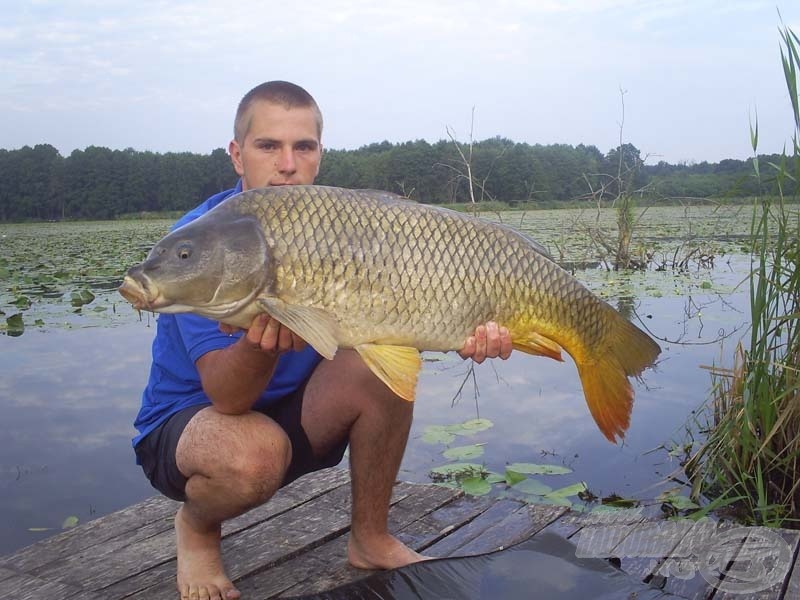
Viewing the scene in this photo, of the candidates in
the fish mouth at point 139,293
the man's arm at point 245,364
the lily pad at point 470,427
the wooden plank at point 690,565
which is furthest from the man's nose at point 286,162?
the lily pad at point 470,427

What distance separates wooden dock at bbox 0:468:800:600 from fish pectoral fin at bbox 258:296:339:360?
0.74 meters

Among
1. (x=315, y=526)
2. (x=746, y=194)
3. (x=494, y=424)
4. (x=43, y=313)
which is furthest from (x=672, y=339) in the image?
(x=43, y=313)

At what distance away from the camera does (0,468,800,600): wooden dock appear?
191 centimetres

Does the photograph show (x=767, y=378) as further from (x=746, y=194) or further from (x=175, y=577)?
(x=175, y=577)

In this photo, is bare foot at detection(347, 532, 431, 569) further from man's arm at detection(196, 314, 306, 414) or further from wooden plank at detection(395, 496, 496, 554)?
man's arm at detection(196, 314, 306, 414)

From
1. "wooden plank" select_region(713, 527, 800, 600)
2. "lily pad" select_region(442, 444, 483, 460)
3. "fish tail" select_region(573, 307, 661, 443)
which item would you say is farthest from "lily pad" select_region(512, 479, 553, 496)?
"fish tail" select_region(573, 307, 661, 443)

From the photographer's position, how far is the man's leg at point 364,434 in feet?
6.53

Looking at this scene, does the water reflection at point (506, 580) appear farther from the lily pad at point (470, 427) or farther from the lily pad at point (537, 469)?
the lily pad at point (470, 427)

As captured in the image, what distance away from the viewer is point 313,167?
2.24m

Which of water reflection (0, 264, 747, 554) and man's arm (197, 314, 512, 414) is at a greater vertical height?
man's arm (197, 314, 512, 414)

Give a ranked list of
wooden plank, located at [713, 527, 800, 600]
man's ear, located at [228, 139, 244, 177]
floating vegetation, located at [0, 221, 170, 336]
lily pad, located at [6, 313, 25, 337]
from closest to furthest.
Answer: wooden plank, located at [713, 527, 800, 600]
man's ear, located at [228, 139, 244, 177]
lily pad, located at [6, 313, 25, 337]
floating vegetation, located at [0, 221, 170, 336]

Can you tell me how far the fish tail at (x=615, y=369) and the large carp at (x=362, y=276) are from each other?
0.13 m

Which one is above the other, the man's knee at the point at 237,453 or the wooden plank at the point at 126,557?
the man's knee at the point at 237,453

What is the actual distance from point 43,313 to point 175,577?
601cm
